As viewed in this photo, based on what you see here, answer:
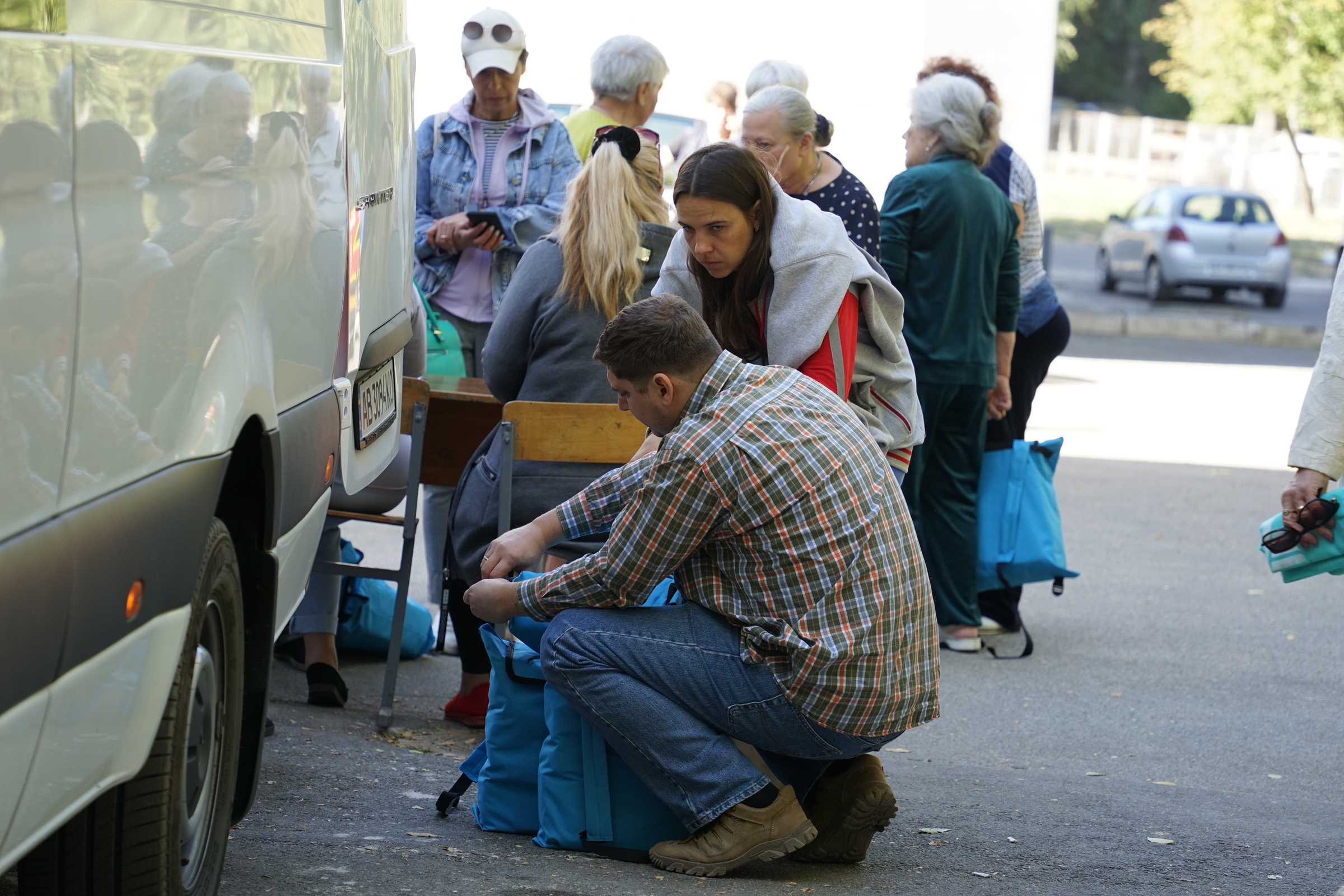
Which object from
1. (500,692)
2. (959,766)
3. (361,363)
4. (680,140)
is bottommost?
(959,766)

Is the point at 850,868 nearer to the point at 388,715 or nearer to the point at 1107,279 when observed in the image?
the point at 388,715

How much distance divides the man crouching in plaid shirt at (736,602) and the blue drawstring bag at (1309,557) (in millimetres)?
869

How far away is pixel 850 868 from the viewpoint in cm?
372

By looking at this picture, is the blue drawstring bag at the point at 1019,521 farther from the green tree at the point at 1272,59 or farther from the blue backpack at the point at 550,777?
the green tree at the point at 1272,59

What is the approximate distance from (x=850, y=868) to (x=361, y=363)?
5.74 feet

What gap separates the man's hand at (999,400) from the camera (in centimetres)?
630

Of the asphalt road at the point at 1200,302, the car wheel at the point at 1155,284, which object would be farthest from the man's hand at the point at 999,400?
the car wheel at the point at 1155,284

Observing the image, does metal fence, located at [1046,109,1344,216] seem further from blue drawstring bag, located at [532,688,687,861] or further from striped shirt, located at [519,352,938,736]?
blue drawstring bag, located at [532,688,687,861]

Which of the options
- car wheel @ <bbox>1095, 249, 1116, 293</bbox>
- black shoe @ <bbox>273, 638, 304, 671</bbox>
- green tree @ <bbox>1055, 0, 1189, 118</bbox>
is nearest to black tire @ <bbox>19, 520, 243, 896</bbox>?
black shoe @ <bbox>273, 638, 304, 671</bbox>

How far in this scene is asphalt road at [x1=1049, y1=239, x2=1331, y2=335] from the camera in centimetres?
2119

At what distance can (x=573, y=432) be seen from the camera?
4469 millimetres

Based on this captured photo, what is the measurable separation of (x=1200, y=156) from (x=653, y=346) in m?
44.5

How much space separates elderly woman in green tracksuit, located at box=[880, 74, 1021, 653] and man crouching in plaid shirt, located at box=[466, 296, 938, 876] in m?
2.42

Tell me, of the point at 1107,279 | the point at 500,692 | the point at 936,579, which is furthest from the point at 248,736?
the point at 1107,279
